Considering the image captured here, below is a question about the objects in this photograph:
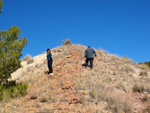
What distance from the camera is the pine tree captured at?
9.30 meters

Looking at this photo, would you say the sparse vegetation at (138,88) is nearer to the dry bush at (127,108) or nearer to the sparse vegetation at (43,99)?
the dry bush at (127,108)

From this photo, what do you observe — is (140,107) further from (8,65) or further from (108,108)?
(8,65)

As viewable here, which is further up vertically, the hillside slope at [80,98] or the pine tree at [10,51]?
the pine tree at [10,51]

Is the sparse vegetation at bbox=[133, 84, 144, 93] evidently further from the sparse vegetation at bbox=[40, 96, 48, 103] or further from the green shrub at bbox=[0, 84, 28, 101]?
the green shrub at bbox=[0, 84, 28, 101]

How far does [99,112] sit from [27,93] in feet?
15.6

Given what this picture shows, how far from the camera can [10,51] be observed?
9.28 m

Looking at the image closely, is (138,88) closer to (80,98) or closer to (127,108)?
(127,108)

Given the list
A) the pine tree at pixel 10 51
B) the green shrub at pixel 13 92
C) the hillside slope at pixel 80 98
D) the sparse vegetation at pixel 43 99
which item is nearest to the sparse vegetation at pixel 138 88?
the hillside slope at pixel 80 98

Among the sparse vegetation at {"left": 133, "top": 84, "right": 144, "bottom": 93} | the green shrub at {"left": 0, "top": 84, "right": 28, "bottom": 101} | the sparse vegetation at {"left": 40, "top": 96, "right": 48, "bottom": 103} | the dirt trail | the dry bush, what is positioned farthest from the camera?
the sparse vegetation at {"left": 133, "top": 84, "right": 144, "bottom": 93}

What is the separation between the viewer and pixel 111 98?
7.44m

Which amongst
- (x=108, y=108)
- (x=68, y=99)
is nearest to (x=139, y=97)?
(x=108, y=108)

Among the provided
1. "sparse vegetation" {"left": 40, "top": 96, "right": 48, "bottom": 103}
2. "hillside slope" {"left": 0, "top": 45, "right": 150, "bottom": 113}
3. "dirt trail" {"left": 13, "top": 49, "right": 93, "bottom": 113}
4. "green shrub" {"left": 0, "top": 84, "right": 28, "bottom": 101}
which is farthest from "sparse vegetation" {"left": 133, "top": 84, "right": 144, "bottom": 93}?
"green shrub" {"left": 0, "top": 84, "right": 28, "bottom": 101}

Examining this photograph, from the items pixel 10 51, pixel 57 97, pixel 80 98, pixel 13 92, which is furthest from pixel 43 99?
pixel 10 51

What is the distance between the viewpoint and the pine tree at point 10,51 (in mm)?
9305
